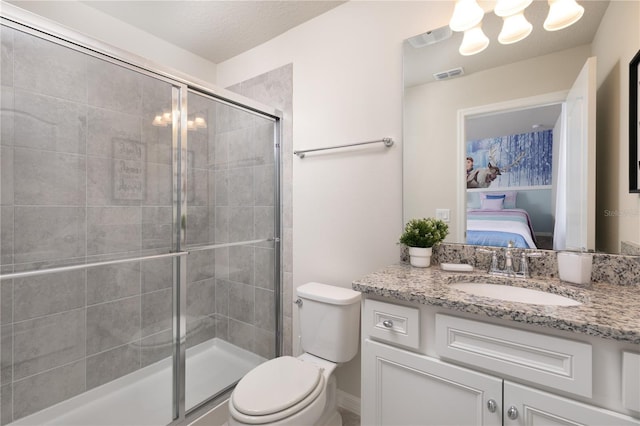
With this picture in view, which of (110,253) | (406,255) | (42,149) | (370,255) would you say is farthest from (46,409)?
(406,255)

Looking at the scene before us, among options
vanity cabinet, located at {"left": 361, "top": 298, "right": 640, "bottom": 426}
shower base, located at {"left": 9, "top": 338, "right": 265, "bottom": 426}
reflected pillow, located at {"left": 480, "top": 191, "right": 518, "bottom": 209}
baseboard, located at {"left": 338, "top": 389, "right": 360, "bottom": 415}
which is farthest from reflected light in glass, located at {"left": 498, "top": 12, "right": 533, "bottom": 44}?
shower base, located at {"left": 9, "top": 338, "right": 265, "bottom": 426}

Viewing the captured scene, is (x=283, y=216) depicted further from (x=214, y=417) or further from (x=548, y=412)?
(x=548, y=412)

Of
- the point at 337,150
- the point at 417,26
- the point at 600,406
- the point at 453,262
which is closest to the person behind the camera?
the point at 600,406

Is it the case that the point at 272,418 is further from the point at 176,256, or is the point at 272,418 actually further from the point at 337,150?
the point at 337,150

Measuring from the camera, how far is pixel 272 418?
3.48ft

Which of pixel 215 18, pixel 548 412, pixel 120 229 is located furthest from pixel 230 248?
pixel 548 412

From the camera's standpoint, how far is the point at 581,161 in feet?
3.75

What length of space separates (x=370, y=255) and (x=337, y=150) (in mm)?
668

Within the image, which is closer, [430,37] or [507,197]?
[507,197]

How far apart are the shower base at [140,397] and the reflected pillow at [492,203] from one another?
1865mm

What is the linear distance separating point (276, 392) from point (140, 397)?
1.11m

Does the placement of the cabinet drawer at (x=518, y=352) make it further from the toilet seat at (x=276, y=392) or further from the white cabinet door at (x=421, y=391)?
the toilet seat at (x=276, y=392)

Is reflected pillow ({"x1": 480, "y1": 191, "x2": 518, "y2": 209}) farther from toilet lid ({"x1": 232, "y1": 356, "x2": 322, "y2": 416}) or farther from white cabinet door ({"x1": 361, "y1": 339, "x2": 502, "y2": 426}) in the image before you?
toilet lid ({"x1": 232, "y1": 356, "x2": 322, "y2": 416})

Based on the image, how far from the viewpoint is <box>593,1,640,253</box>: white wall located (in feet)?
3.34
